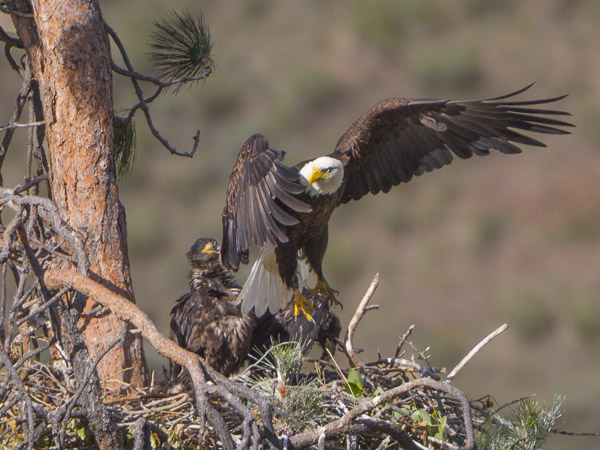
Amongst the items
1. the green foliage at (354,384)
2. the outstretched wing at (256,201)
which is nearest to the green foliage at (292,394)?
the green foliage at (354,384)

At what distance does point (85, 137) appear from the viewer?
484 centimetres

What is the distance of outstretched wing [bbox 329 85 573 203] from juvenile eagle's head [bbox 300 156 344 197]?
280 mm

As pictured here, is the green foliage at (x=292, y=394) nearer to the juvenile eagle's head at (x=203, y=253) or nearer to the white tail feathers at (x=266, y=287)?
the white tail feathers at (x=266, y=287)

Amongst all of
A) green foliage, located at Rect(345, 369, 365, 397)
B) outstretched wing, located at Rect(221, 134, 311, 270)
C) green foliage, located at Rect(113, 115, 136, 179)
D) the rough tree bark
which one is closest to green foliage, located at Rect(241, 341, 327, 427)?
green foliage, located at Rect(345, 369, 365, 397)

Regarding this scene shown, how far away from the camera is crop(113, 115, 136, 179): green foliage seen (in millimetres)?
5430

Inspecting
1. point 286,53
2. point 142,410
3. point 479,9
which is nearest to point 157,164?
point 286,53

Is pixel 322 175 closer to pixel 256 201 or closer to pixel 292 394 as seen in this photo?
pixel 256 201

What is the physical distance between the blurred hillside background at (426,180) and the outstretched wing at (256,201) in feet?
30.3

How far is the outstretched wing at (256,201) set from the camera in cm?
473

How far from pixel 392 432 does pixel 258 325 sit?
6.64 ft

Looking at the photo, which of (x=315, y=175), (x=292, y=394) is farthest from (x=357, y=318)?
(x=315, y=175)

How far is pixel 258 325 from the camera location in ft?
19.1

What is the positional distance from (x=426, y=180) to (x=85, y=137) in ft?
53.7

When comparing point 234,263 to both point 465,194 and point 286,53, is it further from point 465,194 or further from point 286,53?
point 286,53
